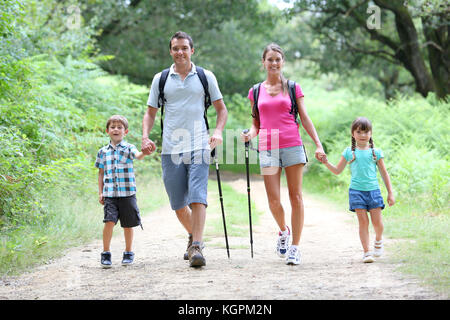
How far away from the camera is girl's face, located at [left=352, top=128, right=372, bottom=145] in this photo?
6.31 metres

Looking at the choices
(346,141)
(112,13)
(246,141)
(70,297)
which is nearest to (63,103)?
(246,141)

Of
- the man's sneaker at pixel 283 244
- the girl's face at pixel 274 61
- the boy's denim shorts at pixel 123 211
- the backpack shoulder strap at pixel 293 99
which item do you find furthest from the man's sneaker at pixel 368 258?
the boy's denim shorts at pixel 123 211

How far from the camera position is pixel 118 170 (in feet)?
20.7

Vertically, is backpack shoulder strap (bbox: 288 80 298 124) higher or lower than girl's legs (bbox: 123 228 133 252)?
higher

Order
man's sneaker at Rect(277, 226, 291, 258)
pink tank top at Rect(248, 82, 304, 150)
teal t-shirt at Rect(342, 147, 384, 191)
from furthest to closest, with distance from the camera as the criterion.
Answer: man's sneaker at Rect(277, 226, 291, 258) < teal t-shirt at Rect(342, 147, 384, 191) < pink tank top at Rect(248, 82, 304, 150)

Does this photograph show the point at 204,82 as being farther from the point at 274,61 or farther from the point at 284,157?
the point at 284,157

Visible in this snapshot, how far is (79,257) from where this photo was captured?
270 inches

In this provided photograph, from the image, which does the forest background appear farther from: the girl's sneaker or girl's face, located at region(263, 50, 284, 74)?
girl's face, located at region(263, 50, 284, 74)

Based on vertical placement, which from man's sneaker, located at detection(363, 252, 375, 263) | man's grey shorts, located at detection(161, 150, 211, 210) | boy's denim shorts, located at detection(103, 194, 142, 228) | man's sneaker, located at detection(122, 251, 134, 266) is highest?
man's grey shorts, located at detection(161, 150, 211, 210)

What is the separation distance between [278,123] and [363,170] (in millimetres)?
1048

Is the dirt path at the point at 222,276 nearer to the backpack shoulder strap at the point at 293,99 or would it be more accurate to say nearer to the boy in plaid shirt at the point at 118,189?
the boy in plaid shirt at the point at 118,189

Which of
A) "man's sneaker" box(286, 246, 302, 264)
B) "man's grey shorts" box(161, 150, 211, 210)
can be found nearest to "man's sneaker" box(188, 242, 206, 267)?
"man's grey shorts" box(161, 150, 211, 210)

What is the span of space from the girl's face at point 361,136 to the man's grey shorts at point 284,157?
65 cm

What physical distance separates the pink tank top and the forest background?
5.57 ft
